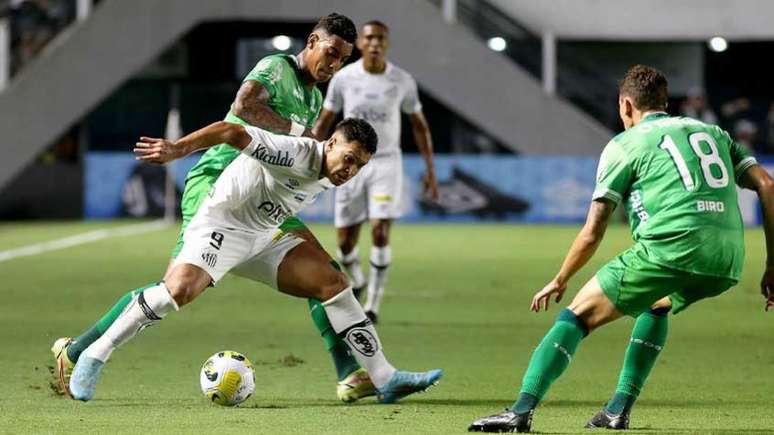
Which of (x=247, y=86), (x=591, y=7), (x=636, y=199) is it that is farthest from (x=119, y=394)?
(x=591, y=7)

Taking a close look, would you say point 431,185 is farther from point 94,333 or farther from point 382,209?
point 94,333

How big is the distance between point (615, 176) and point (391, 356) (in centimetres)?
395

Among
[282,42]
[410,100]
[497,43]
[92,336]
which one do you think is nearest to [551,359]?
[92,336]

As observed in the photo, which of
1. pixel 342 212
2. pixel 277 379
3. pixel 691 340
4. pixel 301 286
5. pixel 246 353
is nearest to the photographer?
pixel 301 286

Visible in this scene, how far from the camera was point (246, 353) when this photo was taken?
10.9 meters

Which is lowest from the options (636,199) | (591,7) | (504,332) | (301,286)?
(504,332)

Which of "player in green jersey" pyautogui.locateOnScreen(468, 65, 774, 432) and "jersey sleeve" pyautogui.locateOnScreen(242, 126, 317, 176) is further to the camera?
"jersey sleeve" pyautogui.locateOnScreen(242, 126, 317, 176)

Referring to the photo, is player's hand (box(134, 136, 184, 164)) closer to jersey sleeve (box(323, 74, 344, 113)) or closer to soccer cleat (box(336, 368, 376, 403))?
soccer cleat (box(336, 368, 376, 403))

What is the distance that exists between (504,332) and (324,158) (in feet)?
15.6

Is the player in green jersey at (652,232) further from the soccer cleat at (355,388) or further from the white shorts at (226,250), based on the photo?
the white shorts at (226,250)

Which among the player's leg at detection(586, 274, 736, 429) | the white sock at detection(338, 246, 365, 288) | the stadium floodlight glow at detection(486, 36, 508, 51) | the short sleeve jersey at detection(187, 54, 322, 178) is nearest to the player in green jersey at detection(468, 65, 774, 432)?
the player's leg at detection(586, 274, 736, 429)

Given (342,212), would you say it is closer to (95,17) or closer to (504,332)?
(504,332)

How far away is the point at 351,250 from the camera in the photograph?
1353 cm

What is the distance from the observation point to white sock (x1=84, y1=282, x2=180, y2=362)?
26.7 ft
